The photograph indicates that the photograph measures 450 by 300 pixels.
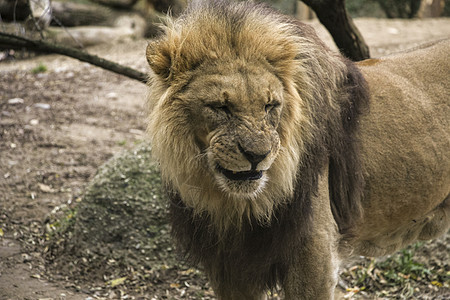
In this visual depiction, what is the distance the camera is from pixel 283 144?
7.86 feet

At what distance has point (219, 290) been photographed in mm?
2990

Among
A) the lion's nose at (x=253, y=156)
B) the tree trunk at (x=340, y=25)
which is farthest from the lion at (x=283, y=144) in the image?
the tree trunk at (x=340, y=25)

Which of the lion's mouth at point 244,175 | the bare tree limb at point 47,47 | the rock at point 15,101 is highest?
the lion's mouth at point 244,175

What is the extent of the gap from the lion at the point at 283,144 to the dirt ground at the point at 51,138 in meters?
1.50

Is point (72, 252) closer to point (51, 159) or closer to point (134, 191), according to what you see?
point (134, 191)

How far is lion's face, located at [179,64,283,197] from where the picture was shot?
7.26ft

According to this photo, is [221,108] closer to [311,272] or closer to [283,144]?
[283,144]

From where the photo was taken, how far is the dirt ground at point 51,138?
3.99m

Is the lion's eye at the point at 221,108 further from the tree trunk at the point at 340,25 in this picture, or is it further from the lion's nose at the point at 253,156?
the tree trunk at the point at 340,25

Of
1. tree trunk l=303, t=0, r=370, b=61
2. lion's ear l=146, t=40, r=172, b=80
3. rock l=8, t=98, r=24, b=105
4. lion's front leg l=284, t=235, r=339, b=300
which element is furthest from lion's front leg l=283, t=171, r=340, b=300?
rock l=8, t=98, r=24, b=105

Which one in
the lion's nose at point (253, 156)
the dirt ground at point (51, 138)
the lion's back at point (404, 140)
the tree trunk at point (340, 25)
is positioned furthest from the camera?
the tree trunk at point (340, 25)

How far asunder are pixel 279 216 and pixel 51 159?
3.45 m

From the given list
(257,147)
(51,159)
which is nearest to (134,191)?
(51,159)

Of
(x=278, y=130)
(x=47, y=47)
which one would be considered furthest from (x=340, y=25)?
(x=278, y=130)
